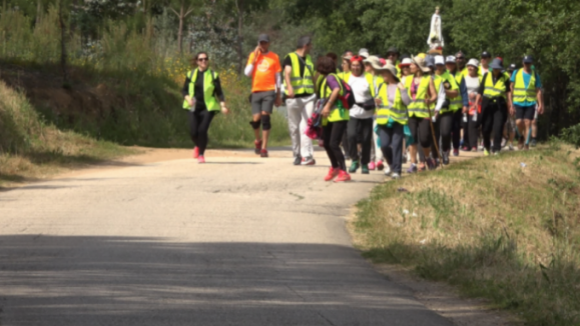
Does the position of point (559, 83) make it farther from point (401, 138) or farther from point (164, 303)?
point (164, 303)

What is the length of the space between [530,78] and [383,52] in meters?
25.6

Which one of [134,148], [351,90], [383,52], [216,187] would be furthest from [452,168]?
[383,52]

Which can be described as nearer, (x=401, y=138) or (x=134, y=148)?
(x=401, y=138)

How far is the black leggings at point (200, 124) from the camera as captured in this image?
59.6ft

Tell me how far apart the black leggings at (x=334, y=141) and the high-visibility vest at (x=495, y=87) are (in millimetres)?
5583

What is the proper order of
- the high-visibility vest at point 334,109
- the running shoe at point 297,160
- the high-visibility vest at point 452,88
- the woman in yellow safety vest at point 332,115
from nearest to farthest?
the woman in yellow safety vest at point 332,115, the high-visibility vest at point 334,109, the running shoe at point 297,160, the high-visibility vest at point 452,88

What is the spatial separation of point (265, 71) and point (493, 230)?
7.80 m

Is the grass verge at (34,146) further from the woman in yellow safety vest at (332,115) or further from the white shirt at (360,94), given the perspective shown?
the white shirt at (360,94)

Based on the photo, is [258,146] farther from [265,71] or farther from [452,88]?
[452,88]

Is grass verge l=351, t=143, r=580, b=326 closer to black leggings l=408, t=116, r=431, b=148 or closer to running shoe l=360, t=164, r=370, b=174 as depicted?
black leggings l=408, t=116, r=431, b=148

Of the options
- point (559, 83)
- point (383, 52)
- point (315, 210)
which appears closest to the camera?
point (315, 210)

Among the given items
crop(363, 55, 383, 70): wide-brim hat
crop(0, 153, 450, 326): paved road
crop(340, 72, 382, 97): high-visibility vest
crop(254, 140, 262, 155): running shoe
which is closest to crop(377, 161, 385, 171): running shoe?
crop(340, 72, 382, 97): high-visibility vest

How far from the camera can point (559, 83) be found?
38.3 m

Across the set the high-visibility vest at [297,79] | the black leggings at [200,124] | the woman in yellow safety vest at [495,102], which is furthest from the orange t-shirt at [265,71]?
the woman in yellow safety vest at [495,102]
